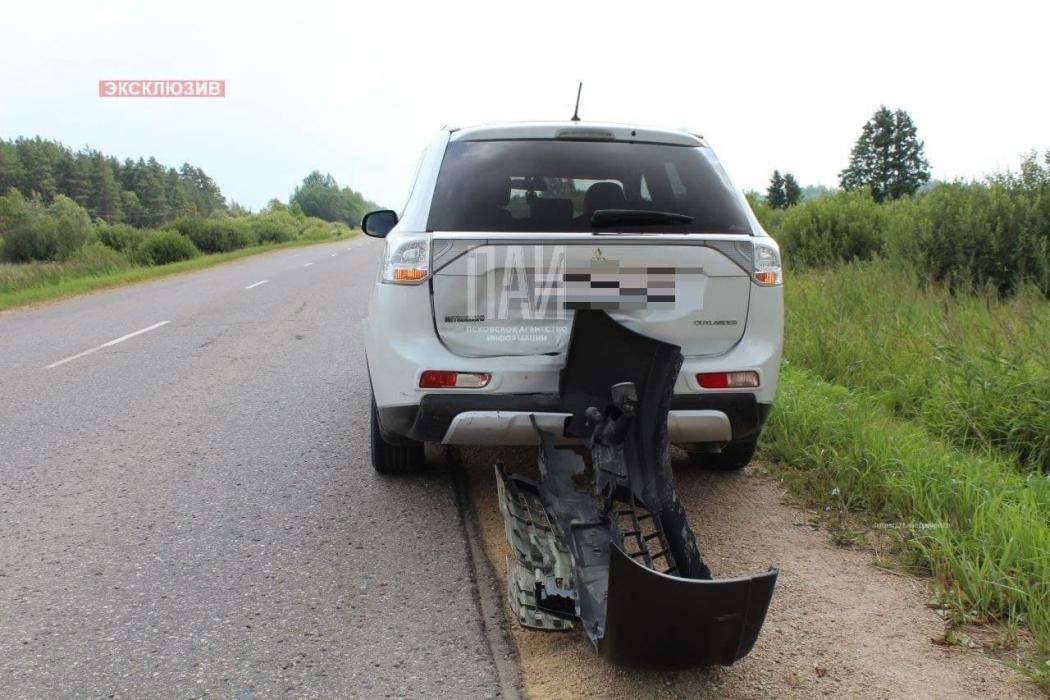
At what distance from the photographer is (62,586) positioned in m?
3.18

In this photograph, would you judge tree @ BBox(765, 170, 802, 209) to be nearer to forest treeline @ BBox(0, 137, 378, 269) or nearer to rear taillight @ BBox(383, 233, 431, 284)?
forest treeline @ BBox(0, 137, 378, 269)

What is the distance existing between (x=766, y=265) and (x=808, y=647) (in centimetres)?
156

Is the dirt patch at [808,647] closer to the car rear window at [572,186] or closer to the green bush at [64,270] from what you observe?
the car rear window at [572,186]

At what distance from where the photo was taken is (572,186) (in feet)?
12.0

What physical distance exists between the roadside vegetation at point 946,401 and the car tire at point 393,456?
1.97 m

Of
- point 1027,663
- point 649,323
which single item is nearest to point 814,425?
point 649,323

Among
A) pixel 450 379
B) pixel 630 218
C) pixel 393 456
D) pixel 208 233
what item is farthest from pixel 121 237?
pixel 630 218

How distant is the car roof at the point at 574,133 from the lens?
3680mm

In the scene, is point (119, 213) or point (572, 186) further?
point (119, 213)

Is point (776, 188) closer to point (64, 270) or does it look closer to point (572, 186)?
point (64, 270)

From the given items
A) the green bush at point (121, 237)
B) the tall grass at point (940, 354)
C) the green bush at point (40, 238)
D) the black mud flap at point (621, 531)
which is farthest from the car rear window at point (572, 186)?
the green bush at point (40, 238)

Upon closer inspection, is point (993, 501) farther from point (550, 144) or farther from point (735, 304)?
point (550, 144)

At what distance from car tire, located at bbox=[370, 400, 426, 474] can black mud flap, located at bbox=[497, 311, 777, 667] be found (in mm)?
972

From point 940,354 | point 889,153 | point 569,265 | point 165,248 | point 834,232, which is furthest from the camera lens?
point 889,153
